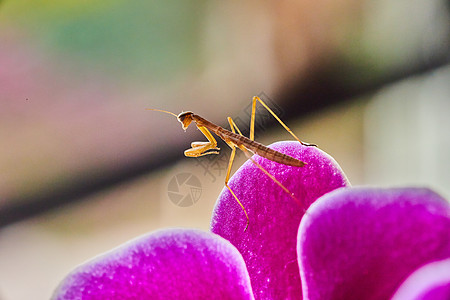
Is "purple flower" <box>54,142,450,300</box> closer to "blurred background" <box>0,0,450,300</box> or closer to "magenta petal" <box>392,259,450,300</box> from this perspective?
"magenta petal" <box>392,259,450,300</box>

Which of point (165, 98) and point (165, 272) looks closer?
point (165, 272)

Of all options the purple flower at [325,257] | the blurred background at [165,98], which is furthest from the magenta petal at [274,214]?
the blurred background at [165,98]

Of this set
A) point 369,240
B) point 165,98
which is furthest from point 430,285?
point 165,98

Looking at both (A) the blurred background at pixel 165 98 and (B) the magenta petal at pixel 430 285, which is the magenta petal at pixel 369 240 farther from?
(A) the blurred background at pixel 165 98

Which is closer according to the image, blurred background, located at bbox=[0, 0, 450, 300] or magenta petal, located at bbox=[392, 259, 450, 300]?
magenta petal, located at bbox=[392, 259, 450, 300]

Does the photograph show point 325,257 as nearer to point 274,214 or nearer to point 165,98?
point 274,214

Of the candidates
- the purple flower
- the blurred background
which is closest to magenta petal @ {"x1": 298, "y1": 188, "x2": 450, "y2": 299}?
the purple flower
